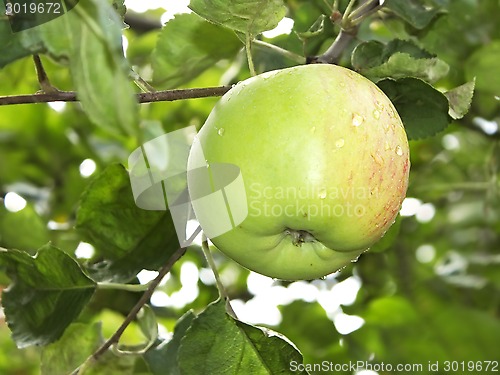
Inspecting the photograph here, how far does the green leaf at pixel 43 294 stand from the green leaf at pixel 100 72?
52 centimetres

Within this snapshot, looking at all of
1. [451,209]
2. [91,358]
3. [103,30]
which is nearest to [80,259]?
[91,358]

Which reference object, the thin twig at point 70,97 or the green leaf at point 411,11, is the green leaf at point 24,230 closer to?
the thin twig at point 70,97

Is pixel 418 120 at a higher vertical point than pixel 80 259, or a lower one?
higher

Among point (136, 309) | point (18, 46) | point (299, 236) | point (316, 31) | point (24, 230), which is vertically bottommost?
point (24, 230)

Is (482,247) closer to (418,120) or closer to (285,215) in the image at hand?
(418,120)

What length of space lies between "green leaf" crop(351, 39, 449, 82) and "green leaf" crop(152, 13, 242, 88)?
0.27 metres

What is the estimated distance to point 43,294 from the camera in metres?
1.04

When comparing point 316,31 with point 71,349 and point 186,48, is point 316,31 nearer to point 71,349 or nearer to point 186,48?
point 186,48

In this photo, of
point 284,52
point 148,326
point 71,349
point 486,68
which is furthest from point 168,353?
point 486,68

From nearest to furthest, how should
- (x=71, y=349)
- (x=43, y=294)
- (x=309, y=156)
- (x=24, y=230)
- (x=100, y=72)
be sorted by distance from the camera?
(x=100, y=72) < (x=309, y=156) < (x=43, y=294) < (x=71, y=349) < (x=24, y=230)

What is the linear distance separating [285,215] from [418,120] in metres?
0.33

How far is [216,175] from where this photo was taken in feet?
2.43

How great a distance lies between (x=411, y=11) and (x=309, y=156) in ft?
1.46

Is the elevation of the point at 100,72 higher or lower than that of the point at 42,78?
higher
